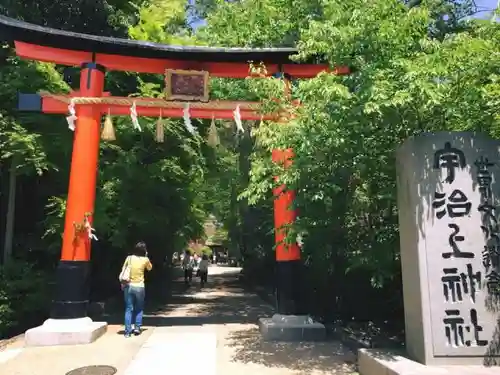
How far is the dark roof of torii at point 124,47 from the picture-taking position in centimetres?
868

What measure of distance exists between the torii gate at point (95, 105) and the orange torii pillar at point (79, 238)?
0.02 metres

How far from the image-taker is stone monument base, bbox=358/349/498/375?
489cm

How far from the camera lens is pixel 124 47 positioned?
9062mm

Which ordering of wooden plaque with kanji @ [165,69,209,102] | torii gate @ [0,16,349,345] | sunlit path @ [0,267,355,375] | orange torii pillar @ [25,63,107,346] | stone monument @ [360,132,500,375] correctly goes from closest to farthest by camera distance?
1. stone monument @ [360,132,500,375]
2. sunlit path @ [0,267,355,375]
3. orange torii pillar @ [25,63,107,346]
4. torii gate @ [0,16,349,345]
5. wooden plaque with kanji @ [165,69,209,102]

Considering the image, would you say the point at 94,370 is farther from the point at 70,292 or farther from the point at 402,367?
the point at 402,367

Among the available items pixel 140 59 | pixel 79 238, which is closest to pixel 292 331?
pixel 79 238

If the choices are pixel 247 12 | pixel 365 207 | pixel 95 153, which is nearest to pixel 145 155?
pixel 95 153

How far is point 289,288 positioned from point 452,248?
4.01 metres

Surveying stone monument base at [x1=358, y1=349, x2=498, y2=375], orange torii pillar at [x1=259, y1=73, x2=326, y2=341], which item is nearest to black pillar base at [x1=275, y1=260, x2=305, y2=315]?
orange torii pillar at [x1=259, y1=73, x2=326, y2=341]

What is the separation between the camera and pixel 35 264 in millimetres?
11367

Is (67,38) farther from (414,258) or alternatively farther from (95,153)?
(414,258)

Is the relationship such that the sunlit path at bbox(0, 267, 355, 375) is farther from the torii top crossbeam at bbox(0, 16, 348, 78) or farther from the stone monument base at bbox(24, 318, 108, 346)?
the torii top crossbeam at bbox(0, 16, 348, 78)

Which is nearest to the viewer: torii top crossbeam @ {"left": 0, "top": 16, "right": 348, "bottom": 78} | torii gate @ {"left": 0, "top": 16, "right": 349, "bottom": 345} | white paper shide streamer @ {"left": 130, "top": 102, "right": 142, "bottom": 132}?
torii gate @ {"left": 0, "top": 16, "right": 349, "bottom": 345}

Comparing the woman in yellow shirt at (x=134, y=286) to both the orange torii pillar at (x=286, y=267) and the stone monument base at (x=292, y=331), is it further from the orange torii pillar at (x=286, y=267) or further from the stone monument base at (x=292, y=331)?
the orange torii pillar at (x=286, y=267)
